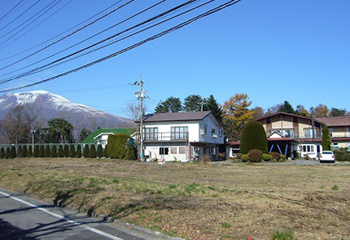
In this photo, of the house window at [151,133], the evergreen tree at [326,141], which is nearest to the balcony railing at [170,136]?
the house window at [151,133]

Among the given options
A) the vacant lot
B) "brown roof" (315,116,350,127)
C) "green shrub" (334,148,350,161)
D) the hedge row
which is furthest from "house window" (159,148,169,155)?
the vacant lot

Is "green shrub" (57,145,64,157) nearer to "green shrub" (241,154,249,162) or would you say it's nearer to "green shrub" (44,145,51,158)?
"green shrub" (44,145,51,158)

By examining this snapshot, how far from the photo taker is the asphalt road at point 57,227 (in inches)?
275

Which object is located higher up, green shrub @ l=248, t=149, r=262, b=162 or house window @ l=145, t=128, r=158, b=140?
house window @ l=145, t=128, r=158, b=140

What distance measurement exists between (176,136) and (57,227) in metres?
37.2

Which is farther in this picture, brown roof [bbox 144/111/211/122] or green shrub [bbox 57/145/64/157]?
green shrub [bbox 57/145/64/157]

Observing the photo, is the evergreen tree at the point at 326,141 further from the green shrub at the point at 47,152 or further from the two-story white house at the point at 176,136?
the green shrub at the point at 47,152

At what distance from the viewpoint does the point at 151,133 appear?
46.0m

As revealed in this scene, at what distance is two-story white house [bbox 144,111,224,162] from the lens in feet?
144

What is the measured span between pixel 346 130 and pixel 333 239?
57.7m

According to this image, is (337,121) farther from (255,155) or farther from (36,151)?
(36,151)

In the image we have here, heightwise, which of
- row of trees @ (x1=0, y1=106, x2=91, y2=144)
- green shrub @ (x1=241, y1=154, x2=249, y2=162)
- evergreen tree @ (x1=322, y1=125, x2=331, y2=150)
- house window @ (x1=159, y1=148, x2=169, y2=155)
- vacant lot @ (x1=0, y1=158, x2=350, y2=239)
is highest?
row of trees @ (x1=0, y1=106, x2=91, y2=144)

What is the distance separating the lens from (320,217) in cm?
754

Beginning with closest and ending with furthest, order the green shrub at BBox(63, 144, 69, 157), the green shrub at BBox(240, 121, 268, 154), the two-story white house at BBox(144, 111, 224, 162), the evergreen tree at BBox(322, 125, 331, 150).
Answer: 1. the green shrub at BBox(240, 121, 268, 154)
2. the two-story white house at BBox(144, 111, 224, 162)
3. the green shrub at BBox(63, 144, 69, 157)
4. the evergreen tree at BBox(322, 125, 331, 150)
